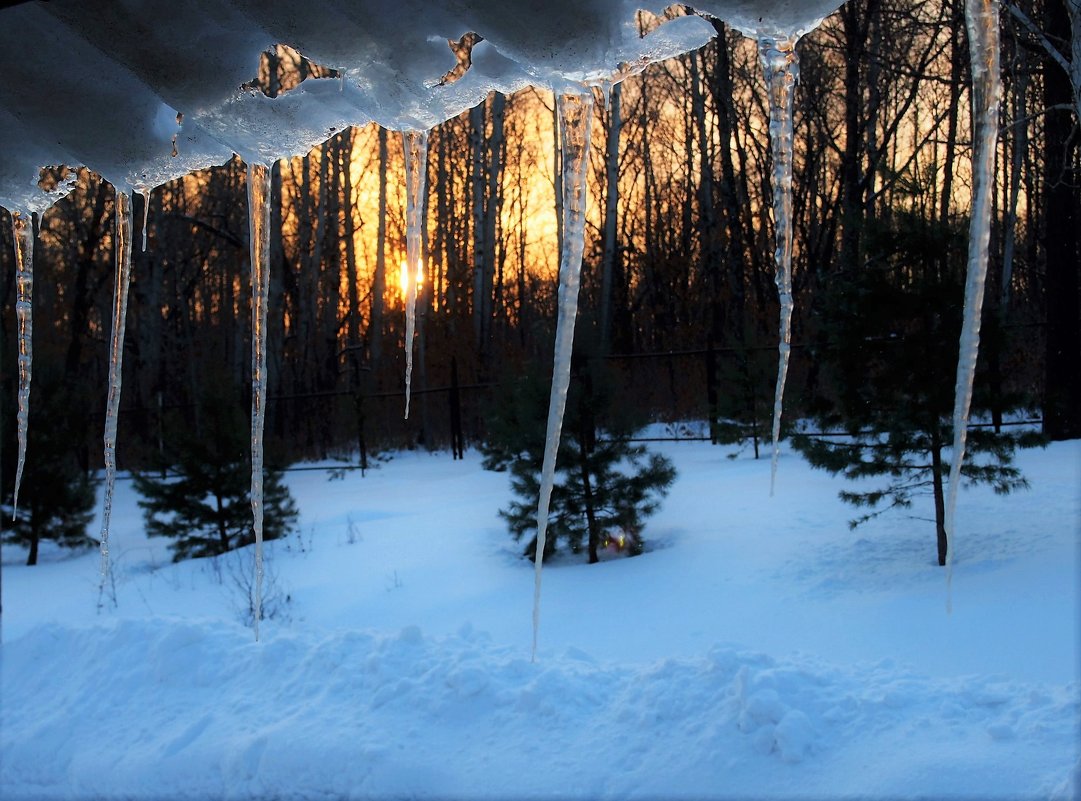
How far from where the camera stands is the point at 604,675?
4.22 meters

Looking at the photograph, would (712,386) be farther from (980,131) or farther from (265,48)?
(265,48)

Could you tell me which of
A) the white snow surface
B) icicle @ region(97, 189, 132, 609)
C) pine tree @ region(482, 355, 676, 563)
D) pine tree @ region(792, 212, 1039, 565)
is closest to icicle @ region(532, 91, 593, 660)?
the white snow surface

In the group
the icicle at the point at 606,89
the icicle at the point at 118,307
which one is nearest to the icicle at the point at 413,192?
the icicle at the point at 606,89

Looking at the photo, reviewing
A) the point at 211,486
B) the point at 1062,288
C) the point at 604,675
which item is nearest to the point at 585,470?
the point at 604,675

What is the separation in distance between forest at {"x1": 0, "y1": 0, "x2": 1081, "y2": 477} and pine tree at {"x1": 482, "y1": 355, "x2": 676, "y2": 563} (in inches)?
14.7

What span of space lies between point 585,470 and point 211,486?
409 centimetres

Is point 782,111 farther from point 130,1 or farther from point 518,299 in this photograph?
point 518,299

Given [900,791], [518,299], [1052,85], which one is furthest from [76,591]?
[518,299]

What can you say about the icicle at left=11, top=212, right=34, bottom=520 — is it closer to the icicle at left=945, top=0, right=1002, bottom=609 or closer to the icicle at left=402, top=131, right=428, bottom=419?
the icicle at left=402, top=131, right=428, bottom=419

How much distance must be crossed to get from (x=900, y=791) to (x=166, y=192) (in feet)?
69.4

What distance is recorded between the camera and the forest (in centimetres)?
941

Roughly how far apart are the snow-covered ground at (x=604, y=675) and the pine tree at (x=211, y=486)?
1195 millimetres

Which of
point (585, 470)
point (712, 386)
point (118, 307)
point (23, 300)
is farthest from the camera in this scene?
point (712, 386)

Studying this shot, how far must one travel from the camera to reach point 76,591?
743 centimetres
